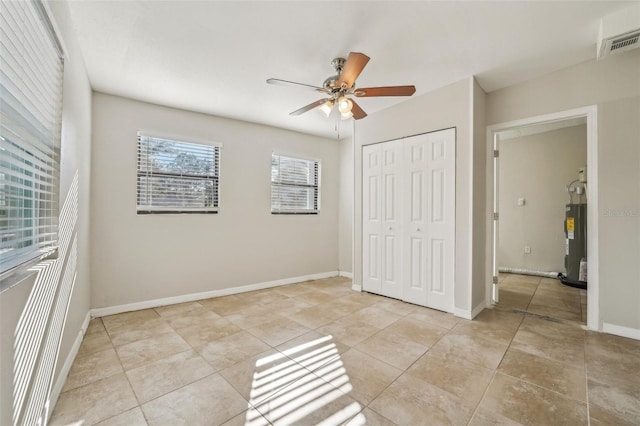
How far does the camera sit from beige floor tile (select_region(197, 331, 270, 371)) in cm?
219

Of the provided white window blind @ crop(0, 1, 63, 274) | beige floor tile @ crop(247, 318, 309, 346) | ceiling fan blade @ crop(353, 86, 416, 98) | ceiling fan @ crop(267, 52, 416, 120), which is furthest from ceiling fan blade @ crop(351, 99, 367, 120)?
beige floor tile @ crop(247, 318, 309, 346)

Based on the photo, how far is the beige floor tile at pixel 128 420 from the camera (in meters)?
1.53

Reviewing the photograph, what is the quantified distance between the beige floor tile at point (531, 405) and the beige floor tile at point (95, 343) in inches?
117

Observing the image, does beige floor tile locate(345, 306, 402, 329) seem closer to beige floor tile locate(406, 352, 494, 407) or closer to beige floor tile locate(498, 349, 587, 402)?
beige floor tile locate(406, 352, 494, 407)

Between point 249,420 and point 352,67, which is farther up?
point 352,67

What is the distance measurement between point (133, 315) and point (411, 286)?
3.35 metres

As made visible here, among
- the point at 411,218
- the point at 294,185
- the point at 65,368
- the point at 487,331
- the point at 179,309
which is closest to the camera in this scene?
the point at 65,368

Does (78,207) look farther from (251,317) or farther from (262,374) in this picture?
(262,374)

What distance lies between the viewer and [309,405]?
1696mm

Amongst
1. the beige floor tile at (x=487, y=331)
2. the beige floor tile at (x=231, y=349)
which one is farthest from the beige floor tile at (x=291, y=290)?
the beige floor tile at (x=487, y=331)

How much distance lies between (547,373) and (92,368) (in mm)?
3362

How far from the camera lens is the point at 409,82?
3.09m

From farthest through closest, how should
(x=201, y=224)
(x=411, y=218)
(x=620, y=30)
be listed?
(x=201, y=224) < (x=411, y=218) < (x=620, y=30)

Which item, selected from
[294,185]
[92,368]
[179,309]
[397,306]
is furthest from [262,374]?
[294,185]
